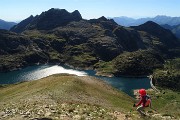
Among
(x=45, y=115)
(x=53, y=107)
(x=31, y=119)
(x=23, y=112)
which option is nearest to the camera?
(x=31, y=119)

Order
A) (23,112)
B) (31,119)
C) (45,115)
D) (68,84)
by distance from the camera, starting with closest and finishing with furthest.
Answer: (31,119)
(45,115)
(23,112)
(68,84)

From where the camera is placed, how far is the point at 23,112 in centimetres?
4059

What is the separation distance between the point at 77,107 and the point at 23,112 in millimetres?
8866

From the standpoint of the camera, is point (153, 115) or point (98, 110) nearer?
point (153, 115)

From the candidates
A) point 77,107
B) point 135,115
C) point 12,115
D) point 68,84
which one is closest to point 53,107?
point 77,107

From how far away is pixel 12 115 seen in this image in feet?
129

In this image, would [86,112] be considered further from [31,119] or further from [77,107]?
[31,119]

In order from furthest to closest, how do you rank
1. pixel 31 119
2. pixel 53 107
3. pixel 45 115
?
1. pixel 53 107
2. pixel 45 115
3. pixel 31 119

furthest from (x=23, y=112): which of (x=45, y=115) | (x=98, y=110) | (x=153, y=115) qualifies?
(x=153, y=115)

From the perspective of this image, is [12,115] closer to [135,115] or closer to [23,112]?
[23,112]

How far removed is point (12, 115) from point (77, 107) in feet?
34.9

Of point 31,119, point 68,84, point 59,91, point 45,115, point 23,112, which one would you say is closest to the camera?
point 31,119

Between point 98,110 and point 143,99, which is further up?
point 143,99

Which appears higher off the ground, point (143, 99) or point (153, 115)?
point (143, 99)
